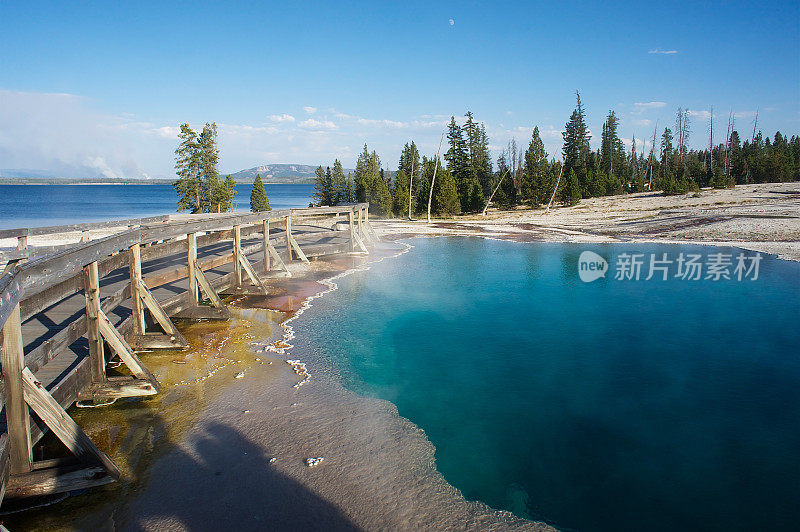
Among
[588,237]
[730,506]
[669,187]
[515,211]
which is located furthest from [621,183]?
[730,506]

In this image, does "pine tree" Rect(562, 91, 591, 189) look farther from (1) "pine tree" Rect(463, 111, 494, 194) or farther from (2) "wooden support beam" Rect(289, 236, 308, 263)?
(2) "wooden support beam" Rect(289, 236, 308, 263)

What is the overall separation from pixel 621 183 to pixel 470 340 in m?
65.7

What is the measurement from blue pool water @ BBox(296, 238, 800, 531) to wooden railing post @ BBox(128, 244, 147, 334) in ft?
10.2

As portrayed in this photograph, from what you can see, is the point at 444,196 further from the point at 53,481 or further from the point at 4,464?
the point at 4,464

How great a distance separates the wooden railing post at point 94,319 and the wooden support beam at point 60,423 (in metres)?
1.79

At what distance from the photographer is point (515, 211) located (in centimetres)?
5297

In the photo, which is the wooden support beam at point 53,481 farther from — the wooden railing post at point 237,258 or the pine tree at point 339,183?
the pine tree at point 339,183

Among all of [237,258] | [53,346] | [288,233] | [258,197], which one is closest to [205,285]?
[237,258]

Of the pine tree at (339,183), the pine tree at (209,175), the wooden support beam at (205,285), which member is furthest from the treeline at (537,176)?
the wooden support beam at (205,285)

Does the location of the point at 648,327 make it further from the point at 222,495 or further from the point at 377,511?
the point at 222,495

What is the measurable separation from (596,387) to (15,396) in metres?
7.51

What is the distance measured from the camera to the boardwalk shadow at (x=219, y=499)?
169 inches

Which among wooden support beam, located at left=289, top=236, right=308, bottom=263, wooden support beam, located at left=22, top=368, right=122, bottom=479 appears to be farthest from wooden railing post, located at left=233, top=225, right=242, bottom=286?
wooden support beam, located at left=22, top=368, right=122, bottom=479

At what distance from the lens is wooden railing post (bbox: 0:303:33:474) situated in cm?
386
